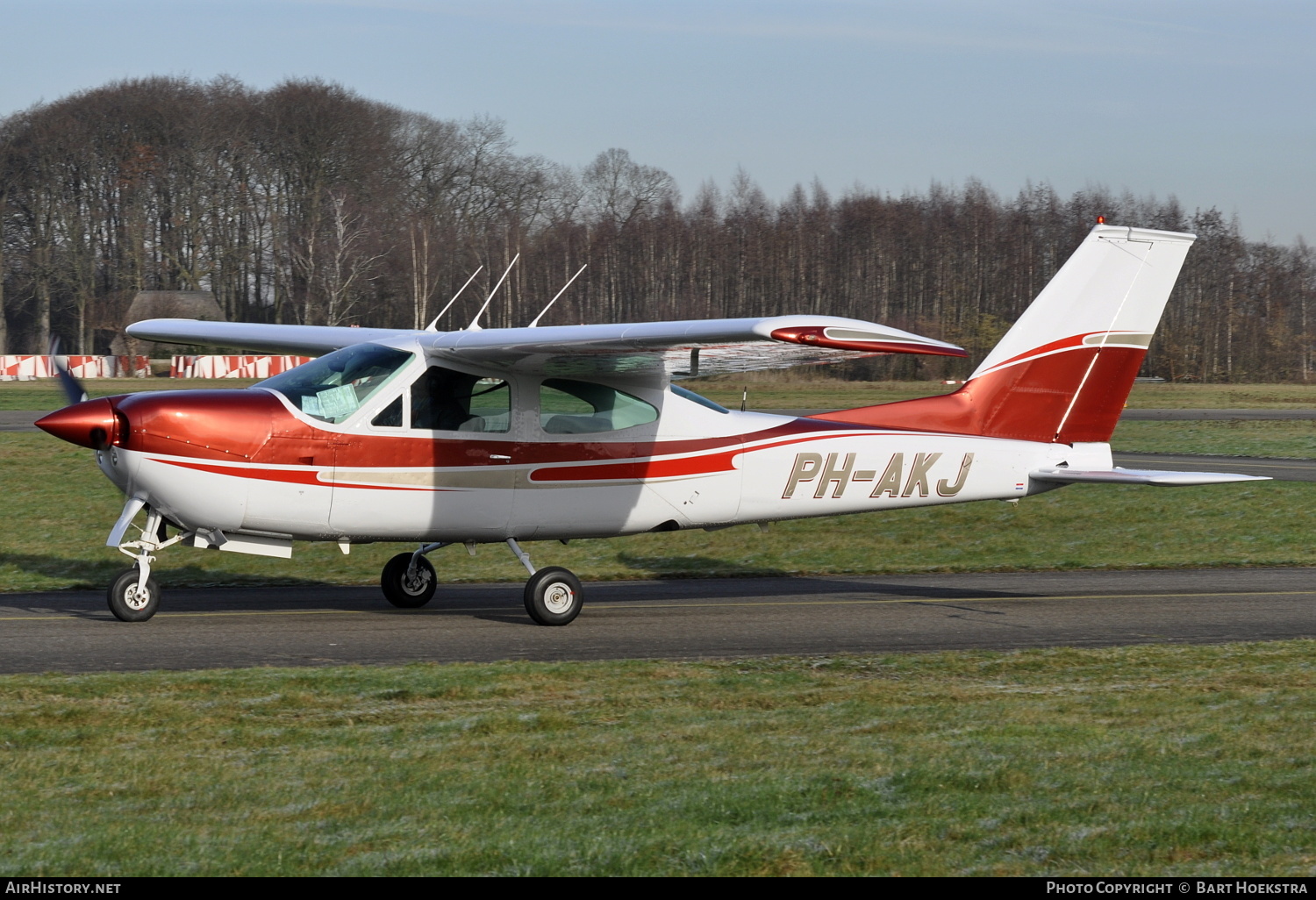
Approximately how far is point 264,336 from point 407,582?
10.6 ft

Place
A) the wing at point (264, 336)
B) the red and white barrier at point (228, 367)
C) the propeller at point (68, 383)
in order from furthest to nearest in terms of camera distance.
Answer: the red and white barrier at point (228, 367) < the wing at point (264, 336) < the propeller at point (68, 383)

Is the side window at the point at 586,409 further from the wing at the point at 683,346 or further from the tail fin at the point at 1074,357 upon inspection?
the tail fin at the point at 1074,357

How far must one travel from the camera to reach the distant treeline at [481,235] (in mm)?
74562

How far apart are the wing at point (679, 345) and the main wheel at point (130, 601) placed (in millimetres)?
2801

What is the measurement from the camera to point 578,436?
10883 mm

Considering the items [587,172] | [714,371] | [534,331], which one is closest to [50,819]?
[534,331]

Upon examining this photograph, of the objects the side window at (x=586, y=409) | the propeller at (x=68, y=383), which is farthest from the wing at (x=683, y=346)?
the propeller at (x=68, y=383)

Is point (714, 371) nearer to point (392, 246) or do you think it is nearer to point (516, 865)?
point (516, 865)

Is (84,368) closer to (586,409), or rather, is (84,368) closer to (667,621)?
(586,409)

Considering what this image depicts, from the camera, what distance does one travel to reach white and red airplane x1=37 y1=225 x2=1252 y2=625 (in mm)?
9625

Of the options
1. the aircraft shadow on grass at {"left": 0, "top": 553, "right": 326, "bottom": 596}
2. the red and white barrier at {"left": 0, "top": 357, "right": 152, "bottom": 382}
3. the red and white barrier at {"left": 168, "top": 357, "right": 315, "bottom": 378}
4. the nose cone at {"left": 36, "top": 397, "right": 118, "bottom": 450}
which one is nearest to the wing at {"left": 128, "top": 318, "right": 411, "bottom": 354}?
the aircraft shadow on grass at {"left": 0, "top": 553, "right": 326, "bottom": 596}

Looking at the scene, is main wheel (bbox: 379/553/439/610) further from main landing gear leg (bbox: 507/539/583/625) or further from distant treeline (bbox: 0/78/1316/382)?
distant treeline (bbox: 0/78/1316/382)

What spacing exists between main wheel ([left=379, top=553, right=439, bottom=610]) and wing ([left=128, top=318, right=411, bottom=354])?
235 centimetres

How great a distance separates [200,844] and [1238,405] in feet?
155
